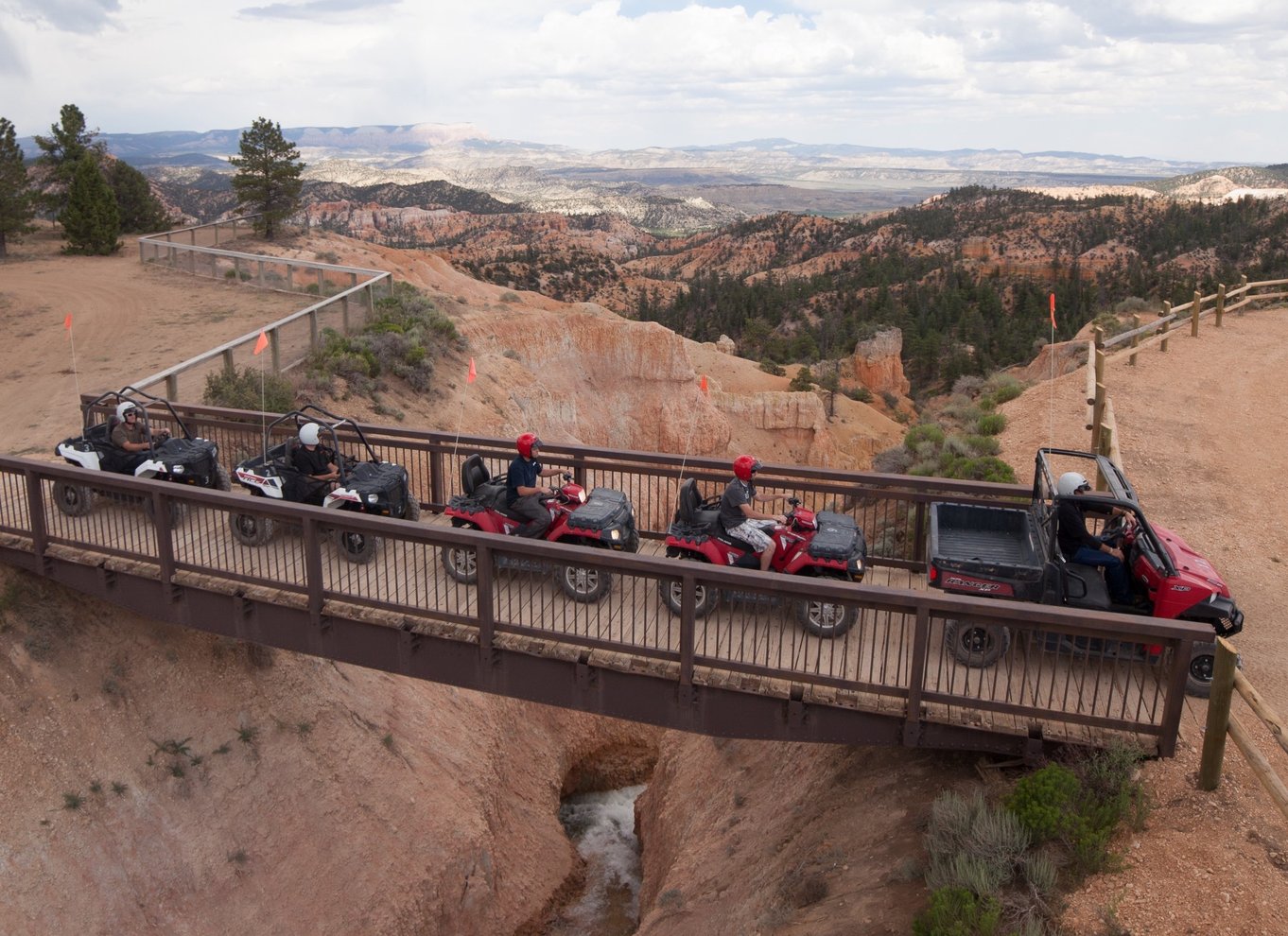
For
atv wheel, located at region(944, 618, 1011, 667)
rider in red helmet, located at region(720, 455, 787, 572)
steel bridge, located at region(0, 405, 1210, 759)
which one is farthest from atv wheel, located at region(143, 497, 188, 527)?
atv wheel, located at region(944, 618, 1011, 667)

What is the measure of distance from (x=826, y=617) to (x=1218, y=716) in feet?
9.74

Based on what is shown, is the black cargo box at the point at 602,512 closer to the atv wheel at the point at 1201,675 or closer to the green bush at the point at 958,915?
the green bush at the point at 958,915

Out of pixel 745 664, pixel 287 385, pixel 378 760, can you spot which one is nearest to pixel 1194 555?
pixel 745 664

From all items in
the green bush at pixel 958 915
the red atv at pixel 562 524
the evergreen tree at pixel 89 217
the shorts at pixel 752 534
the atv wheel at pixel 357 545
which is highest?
the evergreen tree at pixel 89 217

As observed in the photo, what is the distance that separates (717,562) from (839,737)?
6.54 ft

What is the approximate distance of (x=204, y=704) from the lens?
41.4 ft

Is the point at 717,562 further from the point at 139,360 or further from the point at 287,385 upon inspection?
the point at 139,360

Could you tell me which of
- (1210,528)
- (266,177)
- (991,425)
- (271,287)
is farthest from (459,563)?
(266,177)

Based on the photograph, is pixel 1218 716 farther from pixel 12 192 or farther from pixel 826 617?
pixel 12 192

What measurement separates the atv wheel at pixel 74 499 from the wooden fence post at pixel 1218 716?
1140 cm

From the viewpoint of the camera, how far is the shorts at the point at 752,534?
30.1 feet

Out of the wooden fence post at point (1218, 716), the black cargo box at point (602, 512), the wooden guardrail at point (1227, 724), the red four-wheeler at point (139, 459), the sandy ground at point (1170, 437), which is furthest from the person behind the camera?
the red four-wheeler at point (139, 459)

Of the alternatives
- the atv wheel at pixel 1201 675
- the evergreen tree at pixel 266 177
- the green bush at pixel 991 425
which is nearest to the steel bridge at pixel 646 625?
the atv wheel at pixel 1201 675

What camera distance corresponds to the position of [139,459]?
39.4 feet
